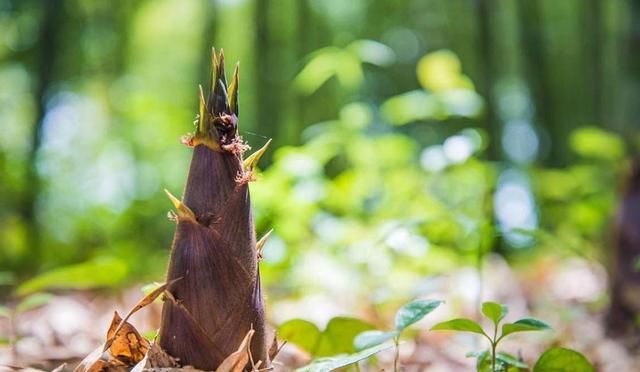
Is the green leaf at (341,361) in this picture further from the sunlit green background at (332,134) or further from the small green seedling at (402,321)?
the sunlit green background at (332,134)

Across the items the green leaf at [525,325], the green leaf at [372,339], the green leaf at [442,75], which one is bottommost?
the green leaf at [372,339]

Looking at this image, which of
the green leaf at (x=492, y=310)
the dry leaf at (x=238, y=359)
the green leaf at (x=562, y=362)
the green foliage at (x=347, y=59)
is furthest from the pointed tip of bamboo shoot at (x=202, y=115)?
the green foliage at (x=347, y=59)

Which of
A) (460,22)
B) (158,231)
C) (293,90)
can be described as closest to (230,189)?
(293,90)

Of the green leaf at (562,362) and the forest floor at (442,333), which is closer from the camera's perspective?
the green leaf at (562,362)

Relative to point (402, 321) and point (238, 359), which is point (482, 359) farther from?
point (238, 359)

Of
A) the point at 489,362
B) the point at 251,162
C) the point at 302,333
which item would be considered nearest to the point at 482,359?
the point at 489,362

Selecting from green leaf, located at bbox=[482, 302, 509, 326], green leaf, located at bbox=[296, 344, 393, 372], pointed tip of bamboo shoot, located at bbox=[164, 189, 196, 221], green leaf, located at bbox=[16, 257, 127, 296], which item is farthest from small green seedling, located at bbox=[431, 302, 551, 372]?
green leaf, located at bbox=[16, 257, 127, 296]

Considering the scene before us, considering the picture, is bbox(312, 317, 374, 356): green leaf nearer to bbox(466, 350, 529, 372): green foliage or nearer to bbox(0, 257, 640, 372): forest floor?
bbox(0, 257, 640, 372): forest floor
